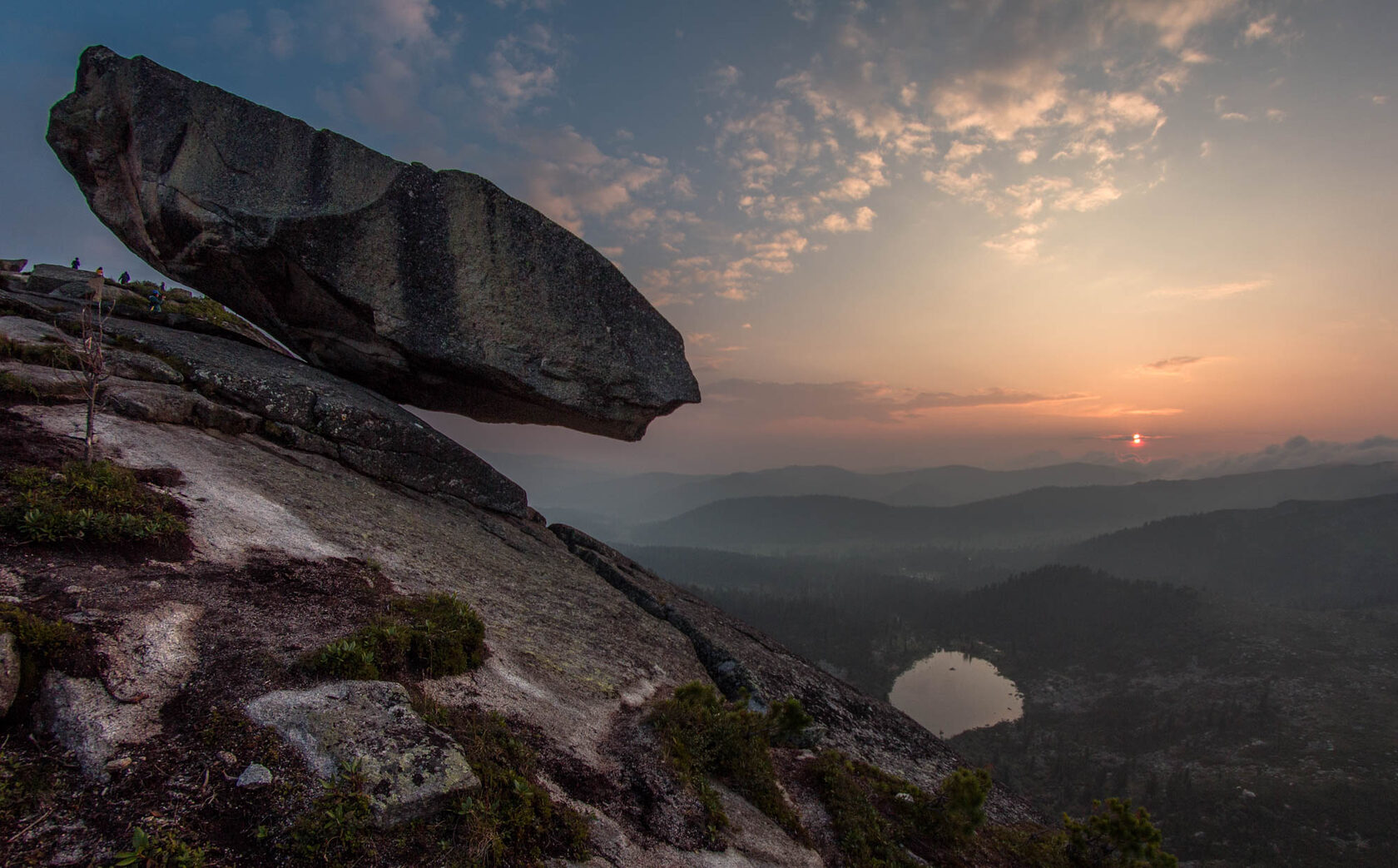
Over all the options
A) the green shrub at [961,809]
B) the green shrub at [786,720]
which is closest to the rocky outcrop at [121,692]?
the green shrub at [786,720]

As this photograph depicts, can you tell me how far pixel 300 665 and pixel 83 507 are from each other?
197 inches

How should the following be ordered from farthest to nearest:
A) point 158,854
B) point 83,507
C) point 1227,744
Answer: point 1227,744 < point 83,507 < point 158,854

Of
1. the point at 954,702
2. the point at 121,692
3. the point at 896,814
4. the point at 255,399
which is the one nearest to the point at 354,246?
the point at 255,399

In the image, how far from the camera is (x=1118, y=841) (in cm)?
969

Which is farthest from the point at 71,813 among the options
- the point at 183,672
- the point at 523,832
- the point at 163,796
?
the point at 523,832

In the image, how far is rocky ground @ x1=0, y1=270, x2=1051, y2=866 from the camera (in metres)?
4.84

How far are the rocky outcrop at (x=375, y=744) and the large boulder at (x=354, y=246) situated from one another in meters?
14.7

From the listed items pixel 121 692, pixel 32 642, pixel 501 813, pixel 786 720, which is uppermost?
pixel 32 642

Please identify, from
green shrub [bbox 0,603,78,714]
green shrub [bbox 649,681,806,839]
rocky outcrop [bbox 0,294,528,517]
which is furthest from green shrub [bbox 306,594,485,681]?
rocky outcrop [bbox 0,294,528,517]

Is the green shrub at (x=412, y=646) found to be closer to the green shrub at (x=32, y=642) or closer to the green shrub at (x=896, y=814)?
the green shrub at (x=32, y=642)

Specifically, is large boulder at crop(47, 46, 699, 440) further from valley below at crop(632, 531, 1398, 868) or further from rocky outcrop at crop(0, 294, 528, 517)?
valley below at crop(632, 531, 1398, 868)

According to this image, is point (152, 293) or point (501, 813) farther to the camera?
point (152, 293)

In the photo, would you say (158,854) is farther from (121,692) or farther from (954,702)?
(954,702)

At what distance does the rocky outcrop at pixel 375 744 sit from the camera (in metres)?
5.25
